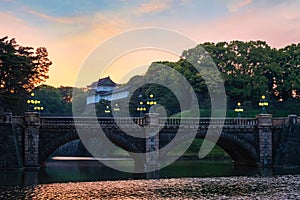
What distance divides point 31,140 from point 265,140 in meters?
26.8

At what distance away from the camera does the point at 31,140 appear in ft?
173

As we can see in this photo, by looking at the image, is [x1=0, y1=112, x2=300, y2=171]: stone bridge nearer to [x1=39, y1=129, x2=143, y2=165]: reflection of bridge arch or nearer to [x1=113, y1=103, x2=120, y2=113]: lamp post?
[x1=39, y1=129, x2=143, y2=165]: reflection of bridge arch

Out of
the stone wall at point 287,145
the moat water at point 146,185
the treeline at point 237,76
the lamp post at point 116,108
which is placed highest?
the treeline at point 237,76

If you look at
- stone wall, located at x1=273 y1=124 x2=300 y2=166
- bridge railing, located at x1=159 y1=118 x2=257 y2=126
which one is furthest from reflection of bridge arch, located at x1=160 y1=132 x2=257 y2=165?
stone wall, located at x1=273 y1=124 x2=300 y2=166

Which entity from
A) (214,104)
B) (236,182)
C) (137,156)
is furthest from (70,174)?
(214,104)

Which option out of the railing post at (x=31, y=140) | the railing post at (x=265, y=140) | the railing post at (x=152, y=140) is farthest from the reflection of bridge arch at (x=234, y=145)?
the railing post at (x=31, y=140)

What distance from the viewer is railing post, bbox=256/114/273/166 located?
189ft

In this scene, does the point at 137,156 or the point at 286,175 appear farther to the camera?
the point at 137,156

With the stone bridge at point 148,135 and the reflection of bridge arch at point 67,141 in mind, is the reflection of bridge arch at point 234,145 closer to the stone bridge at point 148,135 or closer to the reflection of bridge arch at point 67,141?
the stone bridge at point 148,135

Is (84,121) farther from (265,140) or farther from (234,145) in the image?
(265,140)

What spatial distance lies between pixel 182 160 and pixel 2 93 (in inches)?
1039

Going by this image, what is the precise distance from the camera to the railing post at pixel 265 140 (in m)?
57.6

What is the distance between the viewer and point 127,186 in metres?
38.2

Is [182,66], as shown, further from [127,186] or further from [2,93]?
[127,186]
